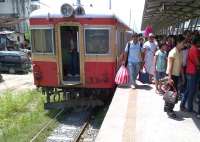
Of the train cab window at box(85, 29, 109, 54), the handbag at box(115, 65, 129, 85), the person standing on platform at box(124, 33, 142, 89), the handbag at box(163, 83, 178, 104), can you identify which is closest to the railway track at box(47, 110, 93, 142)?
the handbag at box(115, 65, 129, 85)

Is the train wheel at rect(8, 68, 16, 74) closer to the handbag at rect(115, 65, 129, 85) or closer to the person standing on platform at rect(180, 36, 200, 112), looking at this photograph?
the handbag at rect(115, 65, 129, 85)

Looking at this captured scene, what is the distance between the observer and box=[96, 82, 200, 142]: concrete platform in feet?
23.8

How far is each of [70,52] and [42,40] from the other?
3.66 feet

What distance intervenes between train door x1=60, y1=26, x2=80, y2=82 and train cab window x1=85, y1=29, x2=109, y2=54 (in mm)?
884

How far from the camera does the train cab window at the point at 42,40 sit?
467 inches

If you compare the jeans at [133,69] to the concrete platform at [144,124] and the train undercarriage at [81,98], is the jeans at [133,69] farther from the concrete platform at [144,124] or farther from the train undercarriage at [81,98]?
the concrete platform at [144,124]

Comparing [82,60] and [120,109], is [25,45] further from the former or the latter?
[120,109]

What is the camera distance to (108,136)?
291 inches

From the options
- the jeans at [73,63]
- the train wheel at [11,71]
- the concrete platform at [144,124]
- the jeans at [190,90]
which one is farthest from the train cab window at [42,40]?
Result: the train wheel at [11,71]

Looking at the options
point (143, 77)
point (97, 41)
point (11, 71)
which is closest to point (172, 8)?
point (143, 77)

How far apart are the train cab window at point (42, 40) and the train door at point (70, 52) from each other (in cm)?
69

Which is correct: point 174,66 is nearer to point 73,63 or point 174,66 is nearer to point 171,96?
point 171,96

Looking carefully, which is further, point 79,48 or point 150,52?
point 150,52

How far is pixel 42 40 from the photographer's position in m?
12.0
